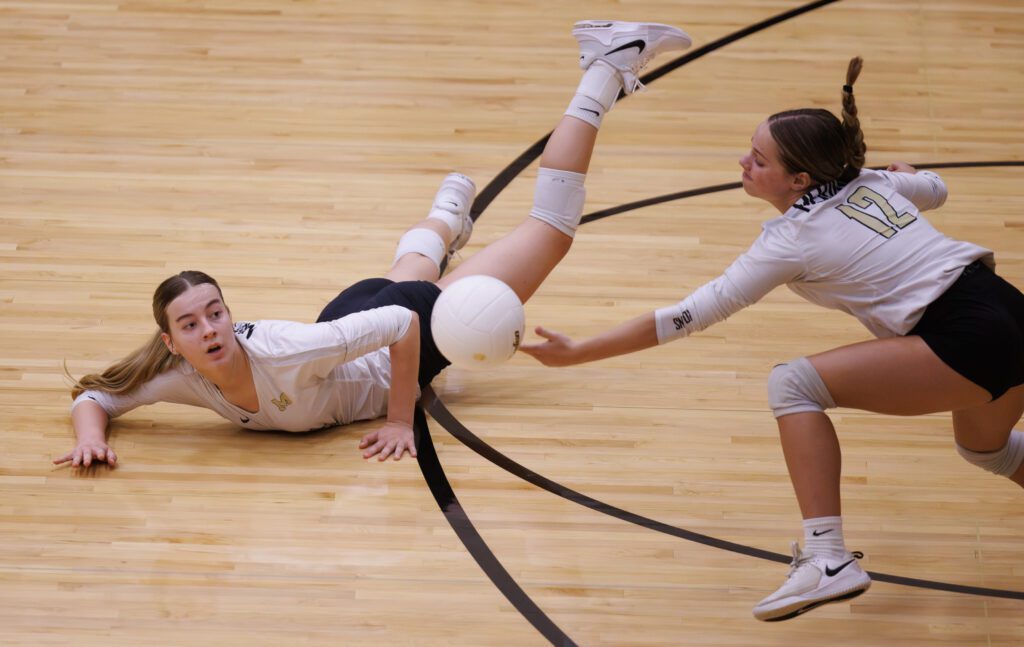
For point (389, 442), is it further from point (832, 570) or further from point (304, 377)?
point (832, 570)

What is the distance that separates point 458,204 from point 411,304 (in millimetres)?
800

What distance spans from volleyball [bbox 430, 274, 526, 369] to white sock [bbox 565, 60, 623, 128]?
76 cm

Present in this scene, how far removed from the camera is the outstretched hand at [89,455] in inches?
138

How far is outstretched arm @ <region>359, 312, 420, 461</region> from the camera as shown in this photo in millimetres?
3551

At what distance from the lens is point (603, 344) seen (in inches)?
121

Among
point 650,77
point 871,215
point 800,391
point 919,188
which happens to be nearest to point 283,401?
point 800,391

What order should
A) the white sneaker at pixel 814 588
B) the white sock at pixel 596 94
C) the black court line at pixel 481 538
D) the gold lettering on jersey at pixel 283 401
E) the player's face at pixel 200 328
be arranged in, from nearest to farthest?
Answer: the white sneaker at pixel 814 588 < the black court line at pixel 481 538 < the player's face at pixel 200 328 < the gold lettering on jersey at pixel 283 401 < the white sock at pixel 596 94

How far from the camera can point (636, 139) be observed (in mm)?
5242

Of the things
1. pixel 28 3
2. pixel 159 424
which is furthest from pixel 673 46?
pixel 28 3

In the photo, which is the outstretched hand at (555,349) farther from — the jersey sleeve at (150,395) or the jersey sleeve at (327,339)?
the jersey sleeve at (150,395)

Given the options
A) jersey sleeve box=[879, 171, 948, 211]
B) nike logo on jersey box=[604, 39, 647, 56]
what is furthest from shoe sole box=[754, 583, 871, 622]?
nike logo on jersey box=[604, 39, 647, 56]

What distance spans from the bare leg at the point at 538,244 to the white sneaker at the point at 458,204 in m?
0.62

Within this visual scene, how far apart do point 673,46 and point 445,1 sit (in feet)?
8.73

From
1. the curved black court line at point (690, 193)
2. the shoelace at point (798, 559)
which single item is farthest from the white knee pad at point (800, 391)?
the curved black court line at point (690, 193)
